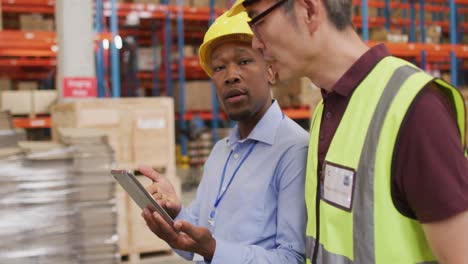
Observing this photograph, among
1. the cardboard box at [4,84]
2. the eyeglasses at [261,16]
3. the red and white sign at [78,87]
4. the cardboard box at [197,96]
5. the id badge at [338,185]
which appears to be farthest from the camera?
the cardboard box at [197,96]

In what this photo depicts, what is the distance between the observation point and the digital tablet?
1.44 metres

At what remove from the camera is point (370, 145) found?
110 cm

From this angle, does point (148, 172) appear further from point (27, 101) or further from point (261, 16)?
point (27, 101)

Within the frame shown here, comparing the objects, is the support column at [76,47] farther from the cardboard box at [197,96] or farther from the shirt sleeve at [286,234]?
the shirt sleeve at [286,234]

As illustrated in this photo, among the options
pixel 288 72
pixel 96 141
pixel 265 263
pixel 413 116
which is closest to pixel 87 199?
pixel 96 141

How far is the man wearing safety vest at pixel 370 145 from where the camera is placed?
1.01 metres

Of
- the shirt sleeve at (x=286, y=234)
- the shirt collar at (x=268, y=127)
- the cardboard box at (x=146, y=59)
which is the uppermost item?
the cardboard box at (x=146, y=59)

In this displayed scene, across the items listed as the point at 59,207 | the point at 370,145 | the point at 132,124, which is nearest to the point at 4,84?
the point at 132,124

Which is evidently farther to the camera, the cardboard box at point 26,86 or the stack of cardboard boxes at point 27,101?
the cardboard box at point 26,86

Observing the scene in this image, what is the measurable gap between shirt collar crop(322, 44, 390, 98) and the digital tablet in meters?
0.57

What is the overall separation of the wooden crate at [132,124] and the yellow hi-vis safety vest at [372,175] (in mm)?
4279

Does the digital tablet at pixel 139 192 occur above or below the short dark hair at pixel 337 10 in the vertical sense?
below

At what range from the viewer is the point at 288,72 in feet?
4.32

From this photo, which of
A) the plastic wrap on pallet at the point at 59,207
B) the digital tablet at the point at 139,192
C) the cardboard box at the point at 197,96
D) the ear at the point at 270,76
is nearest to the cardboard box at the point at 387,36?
the cardboard box at the point at 197,96
